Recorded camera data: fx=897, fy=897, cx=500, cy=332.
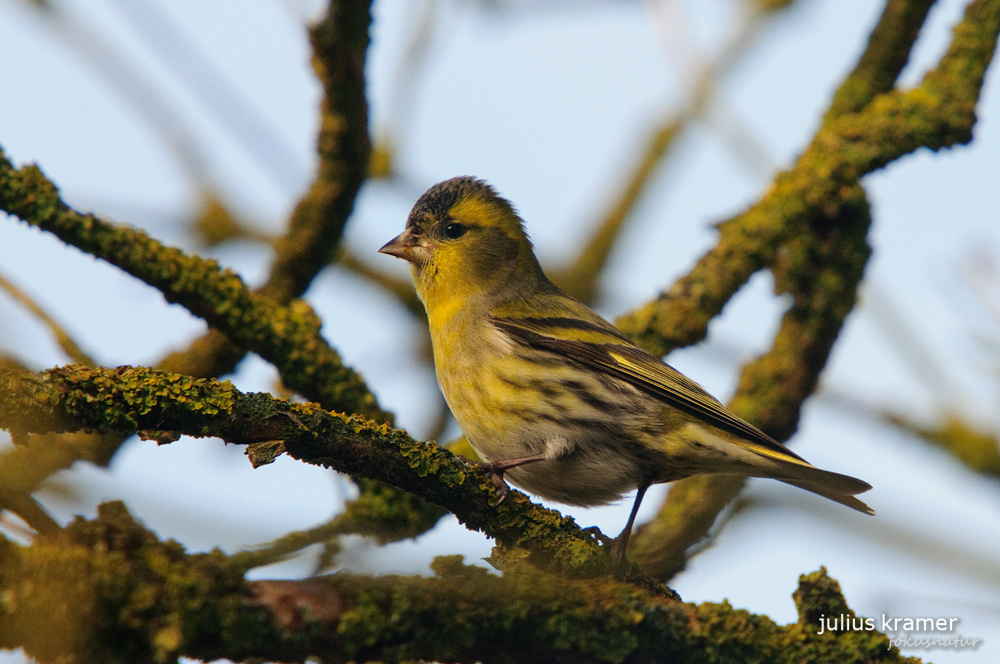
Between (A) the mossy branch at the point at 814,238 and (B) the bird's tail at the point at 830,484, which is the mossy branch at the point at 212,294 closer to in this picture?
(A) the mossy branch at the point at 814,238

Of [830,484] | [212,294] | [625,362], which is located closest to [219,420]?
[212,294]

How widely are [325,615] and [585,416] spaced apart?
8.87ft

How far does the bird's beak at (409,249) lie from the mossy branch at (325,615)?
359 centimetres

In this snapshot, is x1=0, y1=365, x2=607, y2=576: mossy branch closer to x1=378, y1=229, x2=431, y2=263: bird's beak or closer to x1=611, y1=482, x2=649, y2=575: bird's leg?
x1=611, y1=482, x2=649, y2=575: bird's leg

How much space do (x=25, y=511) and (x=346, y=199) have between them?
3051 mm

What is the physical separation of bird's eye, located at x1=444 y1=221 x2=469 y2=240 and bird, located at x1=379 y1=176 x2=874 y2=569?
71cm

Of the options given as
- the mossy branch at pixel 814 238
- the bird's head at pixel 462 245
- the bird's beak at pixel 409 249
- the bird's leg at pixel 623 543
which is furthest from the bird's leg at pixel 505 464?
the bird's beak at pixel 409 249

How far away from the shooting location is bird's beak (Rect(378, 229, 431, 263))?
20.0ft

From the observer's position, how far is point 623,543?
12.9 ft

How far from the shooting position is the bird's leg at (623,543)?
3.41 m

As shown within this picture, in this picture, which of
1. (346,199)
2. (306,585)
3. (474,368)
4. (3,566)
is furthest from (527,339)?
(3,566)

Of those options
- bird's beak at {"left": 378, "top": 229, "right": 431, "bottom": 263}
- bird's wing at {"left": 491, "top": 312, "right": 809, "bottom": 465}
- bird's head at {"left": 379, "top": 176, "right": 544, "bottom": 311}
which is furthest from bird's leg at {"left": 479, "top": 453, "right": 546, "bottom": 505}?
bird's beak at {"left": 378, "top": 229, "right": 431, "bottom": 263}

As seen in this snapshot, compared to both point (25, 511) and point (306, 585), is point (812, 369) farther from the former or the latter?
point (25, 511)

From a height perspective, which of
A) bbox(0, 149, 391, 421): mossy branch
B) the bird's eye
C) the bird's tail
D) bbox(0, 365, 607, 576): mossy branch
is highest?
the bird's eye
